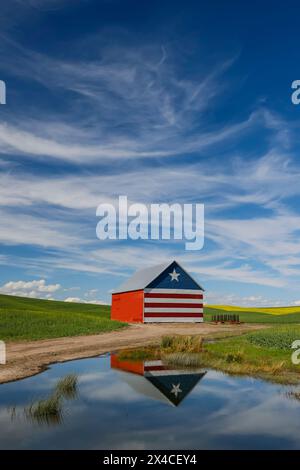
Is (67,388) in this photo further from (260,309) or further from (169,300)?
(260,309)

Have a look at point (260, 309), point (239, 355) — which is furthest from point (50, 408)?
point (260, 309)

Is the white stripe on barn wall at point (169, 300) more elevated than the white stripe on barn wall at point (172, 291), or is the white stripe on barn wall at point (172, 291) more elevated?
the white stripe on barn wall at point (172, 291)

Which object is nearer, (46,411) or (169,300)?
(46,411)

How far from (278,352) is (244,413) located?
10773mm

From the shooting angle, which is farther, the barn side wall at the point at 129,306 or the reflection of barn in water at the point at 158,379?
the barn side wall at the point at 129,306

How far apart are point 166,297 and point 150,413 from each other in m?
40.5

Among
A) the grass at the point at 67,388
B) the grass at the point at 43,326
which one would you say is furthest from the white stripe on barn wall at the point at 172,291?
the grass at the point at 67,388

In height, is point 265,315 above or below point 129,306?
below

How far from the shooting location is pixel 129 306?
5622cm

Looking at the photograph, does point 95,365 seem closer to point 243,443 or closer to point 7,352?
point 7,352

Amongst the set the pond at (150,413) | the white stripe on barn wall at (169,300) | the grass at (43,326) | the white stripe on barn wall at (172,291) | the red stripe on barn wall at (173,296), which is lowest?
the pond at (150,413)

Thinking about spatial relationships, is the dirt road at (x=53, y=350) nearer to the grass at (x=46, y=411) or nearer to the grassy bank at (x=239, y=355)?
the grassy bank at (x=239, y=355)

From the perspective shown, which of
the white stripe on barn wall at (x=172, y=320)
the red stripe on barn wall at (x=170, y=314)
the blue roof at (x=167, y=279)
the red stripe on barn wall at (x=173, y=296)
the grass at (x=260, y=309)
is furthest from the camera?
the grass at (x=260, y=309)

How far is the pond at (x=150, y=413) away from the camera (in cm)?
994
